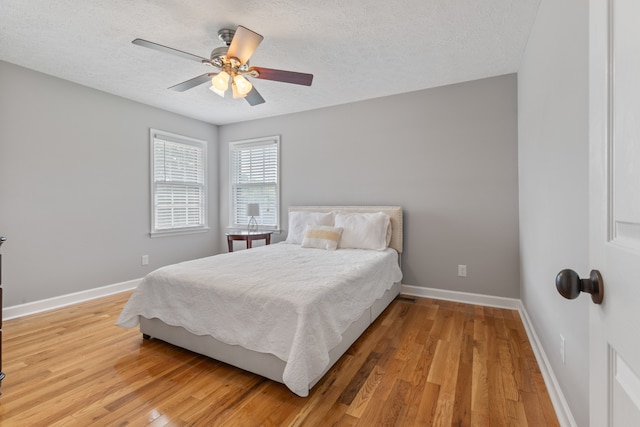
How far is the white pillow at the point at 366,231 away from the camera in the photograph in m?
3.29

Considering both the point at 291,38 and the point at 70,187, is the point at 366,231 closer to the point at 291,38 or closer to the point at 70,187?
the point at 291,38

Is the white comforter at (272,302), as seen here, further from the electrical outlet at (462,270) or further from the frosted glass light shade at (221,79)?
the frosted glass light shade at (221,79)

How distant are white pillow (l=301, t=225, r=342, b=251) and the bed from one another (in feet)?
1.07

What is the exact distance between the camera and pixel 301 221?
3895 mm

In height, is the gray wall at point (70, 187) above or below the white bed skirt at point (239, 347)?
above

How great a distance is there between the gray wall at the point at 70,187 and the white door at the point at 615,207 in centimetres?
424

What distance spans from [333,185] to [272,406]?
2.88 m

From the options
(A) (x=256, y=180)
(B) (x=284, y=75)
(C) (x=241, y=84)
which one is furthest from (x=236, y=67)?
(A) (x=256, y=180)

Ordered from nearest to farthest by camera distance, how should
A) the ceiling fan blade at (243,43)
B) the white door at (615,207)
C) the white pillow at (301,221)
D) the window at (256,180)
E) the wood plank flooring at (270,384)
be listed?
the white door at (615,207), the wood plank flooring at (270,384), the ceiling fan blade at (243,43), the white pillow at (301,221), the window at (256,180)

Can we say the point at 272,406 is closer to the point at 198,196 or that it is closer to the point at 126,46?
the point at 126,46

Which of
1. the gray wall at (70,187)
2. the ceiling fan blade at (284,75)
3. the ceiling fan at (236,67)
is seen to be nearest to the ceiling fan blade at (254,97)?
the ceiling fan at (236,67)

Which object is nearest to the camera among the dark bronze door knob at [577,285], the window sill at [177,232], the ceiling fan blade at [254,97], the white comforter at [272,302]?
the dark bronze door knob at [577,285]

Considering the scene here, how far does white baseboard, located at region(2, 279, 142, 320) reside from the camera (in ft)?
9.25

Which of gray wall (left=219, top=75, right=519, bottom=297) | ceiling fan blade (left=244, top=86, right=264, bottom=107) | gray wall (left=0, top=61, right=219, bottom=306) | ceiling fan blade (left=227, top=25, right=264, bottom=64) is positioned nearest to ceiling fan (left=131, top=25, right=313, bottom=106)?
ceiling fan blade (left=227, top=25, right=264, bottom=64)
